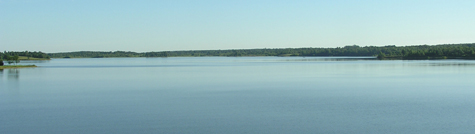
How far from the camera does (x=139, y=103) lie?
1409 cm

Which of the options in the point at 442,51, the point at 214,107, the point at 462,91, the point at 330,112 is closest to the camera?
the point at 330,112

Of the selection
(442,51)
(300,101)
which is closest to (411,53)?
(442,51)

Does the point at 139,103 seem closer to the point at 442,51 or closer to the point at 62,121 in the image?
the point at 62,121

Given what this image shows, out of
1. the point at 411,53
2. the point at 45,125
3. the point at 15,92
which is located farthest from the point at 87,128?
the point at 411,53

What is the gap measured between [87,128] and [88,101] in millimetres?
5225

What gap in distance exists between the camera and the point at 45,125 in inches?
401

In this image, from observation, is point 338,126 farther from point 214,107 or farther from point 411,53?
point 411,53

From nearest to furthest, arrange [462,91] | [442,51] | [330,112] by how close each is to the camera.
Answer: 1. [330,112]
2. [462,91]
3. [442,51]

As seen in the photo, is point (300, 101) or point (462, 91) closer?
point (300, 101)

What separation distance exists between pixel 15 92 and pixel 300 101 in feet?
40.7

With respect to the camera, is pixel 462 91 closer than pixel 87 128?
No

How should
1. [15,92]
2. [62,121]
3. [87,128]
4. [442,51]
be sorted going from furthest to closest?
[442,51] → [15,92] → [62,121] → [87,128]

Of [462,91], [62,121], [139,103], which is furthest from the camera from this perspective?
[462,91]

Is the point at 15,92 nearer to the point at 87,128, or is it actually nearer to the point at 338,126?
the point at 87,128
